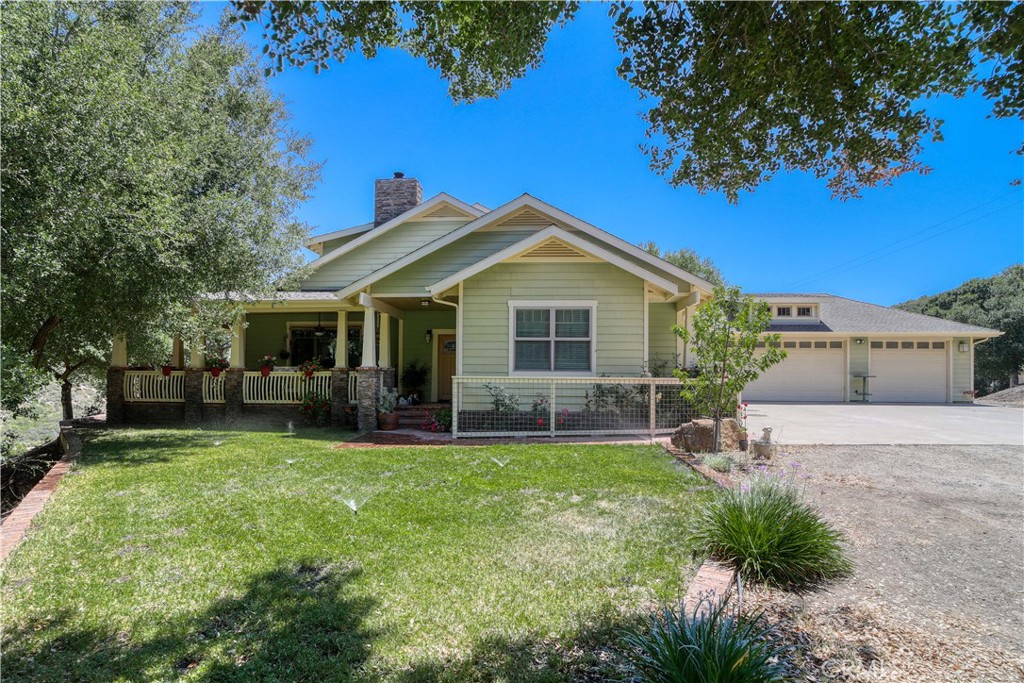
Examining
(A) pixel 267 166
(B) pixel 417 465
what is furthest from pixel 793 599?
(A) pixel 267 166

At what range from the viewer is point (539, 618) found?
116 inches

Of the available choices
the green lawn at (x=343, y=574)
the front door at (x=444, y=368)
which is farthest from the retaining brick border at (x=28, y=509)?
the front door at (x=444, y=368)

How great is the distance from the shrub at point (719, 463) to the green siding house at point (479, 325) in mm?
2452

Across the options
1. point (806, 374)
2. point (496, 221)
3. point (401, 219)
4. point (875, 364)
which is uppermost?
point (401, 219)

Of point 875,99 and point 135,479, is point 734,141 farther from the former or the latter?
point 135,479

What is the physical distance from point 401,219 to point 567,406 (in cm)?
813

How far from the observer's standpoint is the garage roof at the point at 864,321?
20375 mm

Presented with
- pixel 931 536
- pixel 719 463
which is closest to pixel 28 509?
pixel 719 463

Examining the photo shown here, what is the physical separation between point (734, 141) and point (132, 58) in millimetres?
9554

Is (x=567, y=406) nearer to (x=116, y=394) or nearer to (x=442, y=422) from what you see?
(x=442, y=422)

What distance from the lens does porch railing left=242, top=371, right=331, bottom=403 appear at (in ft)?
42.0

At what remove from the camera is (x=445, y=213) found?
15008mm

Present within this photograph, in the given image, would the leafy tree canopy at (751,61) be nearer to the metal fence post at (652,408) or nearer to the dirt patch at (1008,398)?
the metal fence post at (652,408)

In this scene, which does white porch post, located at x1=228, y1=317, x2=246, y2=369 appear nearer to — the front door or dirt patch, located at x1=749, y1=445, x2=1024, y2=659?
the front door
